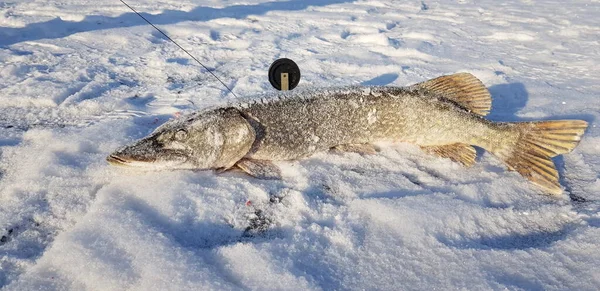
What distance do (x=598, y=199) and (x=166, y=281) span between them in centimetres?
246

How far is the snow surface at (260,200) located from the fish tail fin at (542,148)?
0.09 metres

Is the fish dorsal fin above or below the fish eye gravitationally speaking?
above

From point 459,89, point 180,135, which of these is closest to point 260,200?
point 180,135

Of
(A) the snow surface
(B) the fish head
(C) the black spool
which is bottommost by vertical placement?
(A) the snow surface

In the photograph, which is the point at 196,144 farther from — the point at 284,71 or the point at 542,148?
the point at 542,148

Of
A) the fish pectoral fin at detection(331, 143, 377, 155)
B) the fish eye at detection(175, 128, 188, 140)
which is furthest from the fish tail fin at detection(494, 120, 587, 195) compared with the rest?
the fish eye at detection(175, 128, 188, 140)

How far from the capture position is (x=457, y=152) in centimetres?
270

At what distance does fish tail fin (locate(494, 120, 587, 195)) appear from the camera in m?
2.38

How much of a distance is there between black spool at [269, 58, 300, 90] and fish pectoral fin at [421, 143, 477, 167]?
1212 mm

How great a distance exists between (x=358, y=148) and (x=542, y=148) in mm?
1199

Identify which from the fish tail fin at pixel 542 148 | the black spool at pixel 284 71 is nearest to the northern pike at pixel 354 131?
the fish tail fin at pixel 542 148

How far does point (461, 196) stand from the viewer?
89.0 inches

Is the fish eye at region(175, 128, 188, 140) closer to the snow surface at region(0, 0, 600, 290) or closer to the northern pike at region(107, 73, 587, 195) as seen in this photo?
the northern pike at region(107, 73, 587, 195)

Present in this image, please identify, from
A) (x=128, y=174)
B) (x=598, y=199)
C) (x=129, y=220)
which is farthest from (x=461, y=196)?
(x=128, y=174)
